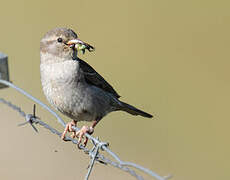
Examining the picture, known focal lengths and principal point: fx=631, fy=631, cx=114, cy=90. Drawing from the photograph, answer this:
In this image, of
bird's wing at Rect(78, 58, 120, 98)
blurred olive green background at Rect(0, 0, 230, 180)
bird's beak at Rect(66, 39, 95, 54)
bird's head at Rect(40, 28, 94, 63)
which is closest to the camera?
bird's beak at Rect(66, 39, 95, 54)

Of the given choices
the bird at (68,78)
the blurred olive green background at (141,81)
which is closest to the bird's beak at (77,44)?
the bird at (68,78)

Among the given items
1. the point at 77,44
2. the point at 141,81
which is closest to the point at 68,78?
the point at 77,44

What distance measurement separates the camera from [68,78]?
595cm

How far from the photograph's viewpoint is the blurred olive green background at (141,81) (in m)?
9.46

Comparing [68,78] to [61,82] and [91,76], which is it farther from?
[91,76]

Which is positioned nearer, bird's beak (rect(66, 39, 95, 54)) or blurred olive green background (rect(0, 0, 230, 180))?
bird's beak (rect(66, 39, 95, 54))

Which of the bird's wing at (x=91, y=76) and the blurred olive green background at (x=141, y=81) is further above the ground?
the bird's wing at (x=91, y=76)

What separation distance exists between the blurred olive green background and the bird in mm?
2931

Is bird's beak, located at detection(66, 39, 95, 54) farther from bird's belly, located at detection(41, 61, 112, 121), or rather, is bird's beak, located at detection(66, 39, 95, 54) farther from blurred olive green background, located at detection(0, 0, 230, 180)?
blurred olive green background, located at detection(0, 0, 230, 180)

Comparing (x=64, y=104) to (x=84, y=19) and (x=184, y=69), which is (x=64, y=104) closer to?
(x=184, y=69)

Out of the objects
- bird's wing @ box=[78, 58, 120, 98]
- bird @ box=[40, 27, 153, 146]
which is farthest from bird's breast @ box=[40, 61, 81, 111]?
bird's wing @ box=[78, 58, 120, 98]

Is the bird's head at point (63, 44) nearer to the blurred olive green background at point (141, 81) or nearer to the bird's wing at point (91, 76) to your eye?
the bird's wing at point (91, 76)

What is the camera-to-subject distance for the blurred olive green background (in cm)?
→ 946

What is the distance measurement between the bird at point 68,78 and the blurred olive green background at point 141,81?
2.93 metres
